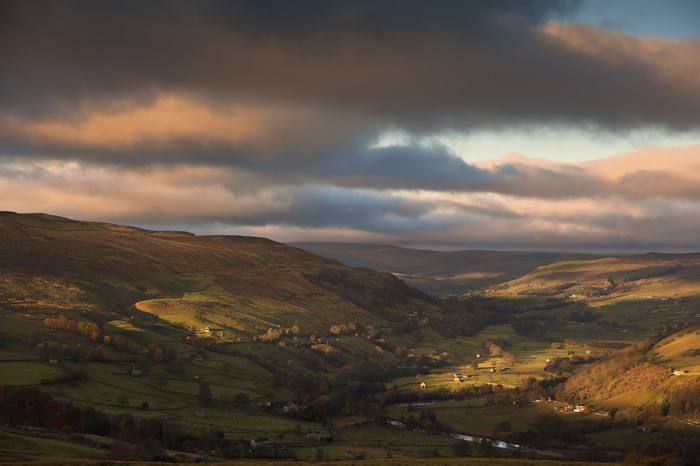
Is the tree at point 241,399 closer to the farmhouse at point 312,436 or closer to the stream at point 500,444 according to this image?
the farmhouse at point 312,436

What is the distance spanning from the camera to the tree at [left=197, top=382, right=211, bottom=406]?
168875 millimetres

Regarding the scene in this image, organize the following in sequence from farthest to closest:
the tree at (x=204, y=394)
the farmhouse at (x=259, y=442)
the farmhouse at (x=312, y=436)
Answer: the tree at (x=204, y=394), the farmhouse at (x=312, y=436), the farmhouse at (x=259, y=442)

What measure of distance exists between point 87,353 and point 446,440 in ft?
410

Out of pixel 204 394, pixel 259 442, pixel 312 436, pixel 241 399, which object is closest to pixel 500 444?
pixel 312 436

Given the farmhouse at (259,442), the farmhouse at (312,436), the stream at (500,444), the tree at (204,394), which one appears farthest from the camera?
the tree at (204,394)

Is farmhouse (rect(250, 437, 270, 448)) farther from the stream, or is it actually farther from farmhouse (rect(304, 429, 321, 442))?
the stream

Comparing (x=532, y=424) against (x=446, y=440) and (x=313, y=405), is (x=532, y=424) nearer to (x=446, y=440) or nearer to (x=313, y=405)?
(x=446, y=440)

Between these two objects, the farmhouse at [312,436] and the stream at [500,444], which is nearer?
the farmhouse at [312,436]

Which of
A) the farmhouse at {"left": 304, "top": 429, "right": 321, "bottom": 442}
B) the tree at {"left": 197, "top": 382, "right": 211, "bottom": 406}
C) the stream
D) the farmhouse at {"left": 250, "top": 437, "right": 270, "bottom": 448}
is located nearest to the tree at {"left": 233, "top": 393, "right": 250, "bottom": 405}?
the tree at {"left": 197, "top": 382, "right": 211, "bottom": 406}

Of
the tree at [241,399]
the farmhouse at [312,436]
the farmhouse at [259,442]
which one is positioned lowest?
the farmhouse at [312,436]

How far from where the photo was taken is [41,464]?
66938 millimetres

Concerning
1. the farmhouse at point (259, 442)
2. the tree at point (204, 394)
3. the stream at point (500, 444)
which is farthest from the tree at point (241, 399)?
the stream at point (500, 444)

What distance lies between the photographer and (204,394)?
171 meters

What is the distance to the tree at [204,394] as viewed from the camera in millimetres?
168875
